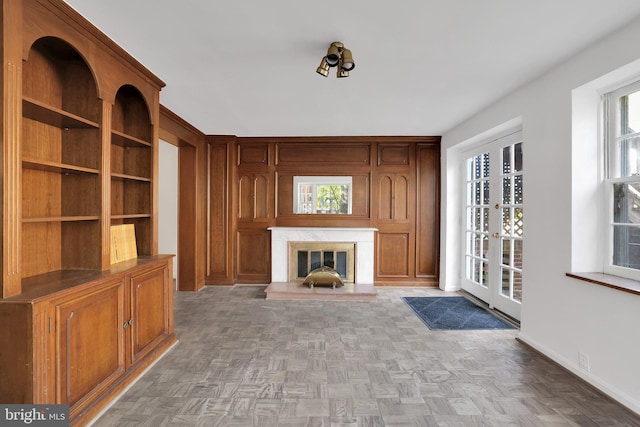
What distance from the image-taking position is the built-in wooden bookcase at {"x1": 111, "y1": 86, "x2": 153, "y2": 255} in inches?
113

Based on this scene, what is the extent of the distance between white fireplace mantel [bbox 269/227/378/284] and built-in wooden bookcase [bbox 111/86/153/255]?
248 centimetres

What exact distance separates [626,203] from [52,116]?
164 inches

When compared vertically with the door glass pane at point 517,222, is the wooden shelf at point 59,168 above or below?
above

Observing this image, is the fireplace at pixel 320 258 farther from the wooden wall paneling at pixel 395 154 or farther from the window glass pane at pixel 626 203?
the window glass pane at pixel 626 203

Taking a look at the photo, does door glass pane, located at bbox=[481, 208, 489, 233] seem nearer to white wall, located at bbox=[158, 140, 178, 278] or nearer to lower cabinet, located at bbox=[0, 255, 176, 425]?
lower cabinet, located at bbox=[0, 255, 176, 425]

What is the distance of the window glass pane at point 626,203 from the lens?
2.27 metres

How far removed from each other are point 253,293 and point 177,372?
2.40 m

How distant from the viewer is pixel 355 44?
7.51ft

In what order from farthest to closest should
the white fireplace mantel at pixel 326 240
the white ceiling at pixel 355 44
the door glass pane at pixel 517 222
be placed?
1. the white fireplace mantel at pixel 326 240
2. the door glass pane at pixel 517 222
3. the white ceiling at pixel 355 44

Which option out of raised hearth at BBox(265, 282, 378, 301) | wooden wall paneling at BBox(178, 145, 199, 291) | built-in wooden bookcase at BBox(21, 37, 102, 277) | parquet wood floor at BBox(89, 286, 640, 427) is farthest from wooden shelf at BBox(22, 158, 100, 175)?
raised hearth at BBox(265, 282, 378, 301)

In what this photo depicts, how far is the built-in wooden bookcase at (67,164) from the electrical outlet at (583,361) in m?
3.77

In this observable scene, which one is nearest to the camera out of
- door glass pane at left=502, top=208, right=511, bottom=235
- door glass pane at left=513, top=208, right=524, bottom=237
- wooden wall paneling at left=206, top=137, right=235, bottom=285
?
door glass pane at left=513, top=208, right=524, bottom=237

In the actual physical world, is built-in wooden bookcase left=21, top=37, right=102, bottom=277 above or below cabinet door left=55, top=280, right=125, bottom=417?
above

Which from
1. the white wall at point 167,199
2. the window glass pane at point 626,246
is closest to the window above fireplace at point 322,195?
the white wall at point 167,199
